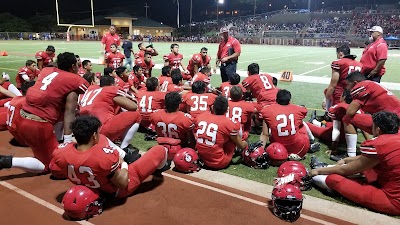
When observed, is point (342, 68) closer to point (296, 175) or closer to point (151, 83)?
point (296, 175)

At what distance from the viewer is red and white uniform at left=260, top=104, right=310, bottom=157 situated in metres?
5.43

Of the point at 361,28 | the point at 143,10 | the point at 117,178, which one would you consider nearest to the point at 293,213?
the point at 117,178

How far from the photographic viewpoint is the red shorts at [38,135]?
482cm

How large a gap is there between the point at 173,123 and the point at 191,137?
460 millimetres

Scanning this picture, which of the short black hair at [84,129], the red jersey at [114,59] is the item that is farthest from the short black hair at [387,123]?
the red jersey at [114,59]

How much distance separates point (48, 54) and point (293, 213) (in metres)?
9.96

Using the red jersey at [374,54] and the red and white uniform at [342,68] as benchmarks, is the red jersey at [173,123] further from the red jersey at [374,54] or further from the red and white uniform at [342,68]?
the red jersey at [374,54]

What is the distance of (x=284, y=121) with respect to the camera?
5.43 m

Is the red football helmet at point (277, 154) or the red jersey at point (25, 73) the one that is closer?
the red football helmet at point (277, 154)

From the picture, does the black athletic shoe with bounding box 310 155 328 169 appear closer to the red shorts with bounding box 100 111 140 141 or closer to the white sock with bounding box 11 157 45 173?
the red shorts with bounding box 100 111 140 141

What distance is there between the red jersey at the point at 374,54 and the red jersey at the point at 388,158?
165 inches

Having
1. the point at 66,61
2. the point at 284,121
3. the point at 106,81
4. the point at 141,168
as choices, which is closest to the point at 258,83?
the point at 284,121

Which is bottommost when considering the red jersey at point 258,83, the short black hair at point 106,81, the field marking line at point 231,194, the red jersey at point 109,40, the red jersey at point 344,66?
the field marking line at point 231,194

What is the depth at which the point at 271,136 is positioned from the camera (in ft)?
18.8
